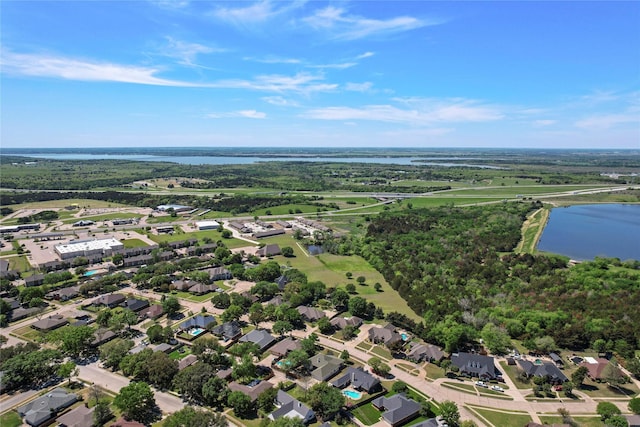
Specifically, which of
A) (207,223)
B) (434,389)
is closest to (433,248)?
(434,389)

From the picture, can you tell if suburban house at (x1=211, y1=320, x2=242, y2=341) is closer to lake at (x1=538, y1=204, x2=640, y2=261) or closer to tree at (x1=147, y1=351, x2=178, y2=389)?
tree at (x1=147, y1=351, x2=178, y2=389)

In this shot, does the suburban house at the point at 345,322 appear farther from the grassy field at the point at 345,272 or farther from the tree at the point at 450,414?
the tree at the point at 450,414

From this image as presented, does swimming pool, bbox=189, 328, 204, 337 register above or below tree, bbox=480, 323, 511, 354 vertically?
below

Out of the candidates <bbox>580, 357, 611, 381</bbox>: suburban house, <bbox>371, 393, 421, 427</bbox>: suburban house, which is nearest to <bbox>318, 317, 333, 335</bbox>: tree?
<bbox>371, 393, 421, 427</bbox>: suburban house

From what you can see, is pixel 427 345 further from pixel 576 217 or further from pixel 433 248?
pixel 576 217

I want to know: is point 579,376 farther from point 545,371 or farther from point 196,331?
point 196,331

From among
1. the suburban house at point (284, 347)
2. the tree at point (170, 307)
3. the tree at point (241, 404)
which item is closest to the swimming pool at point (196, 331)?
the tree at point (170, 307)
